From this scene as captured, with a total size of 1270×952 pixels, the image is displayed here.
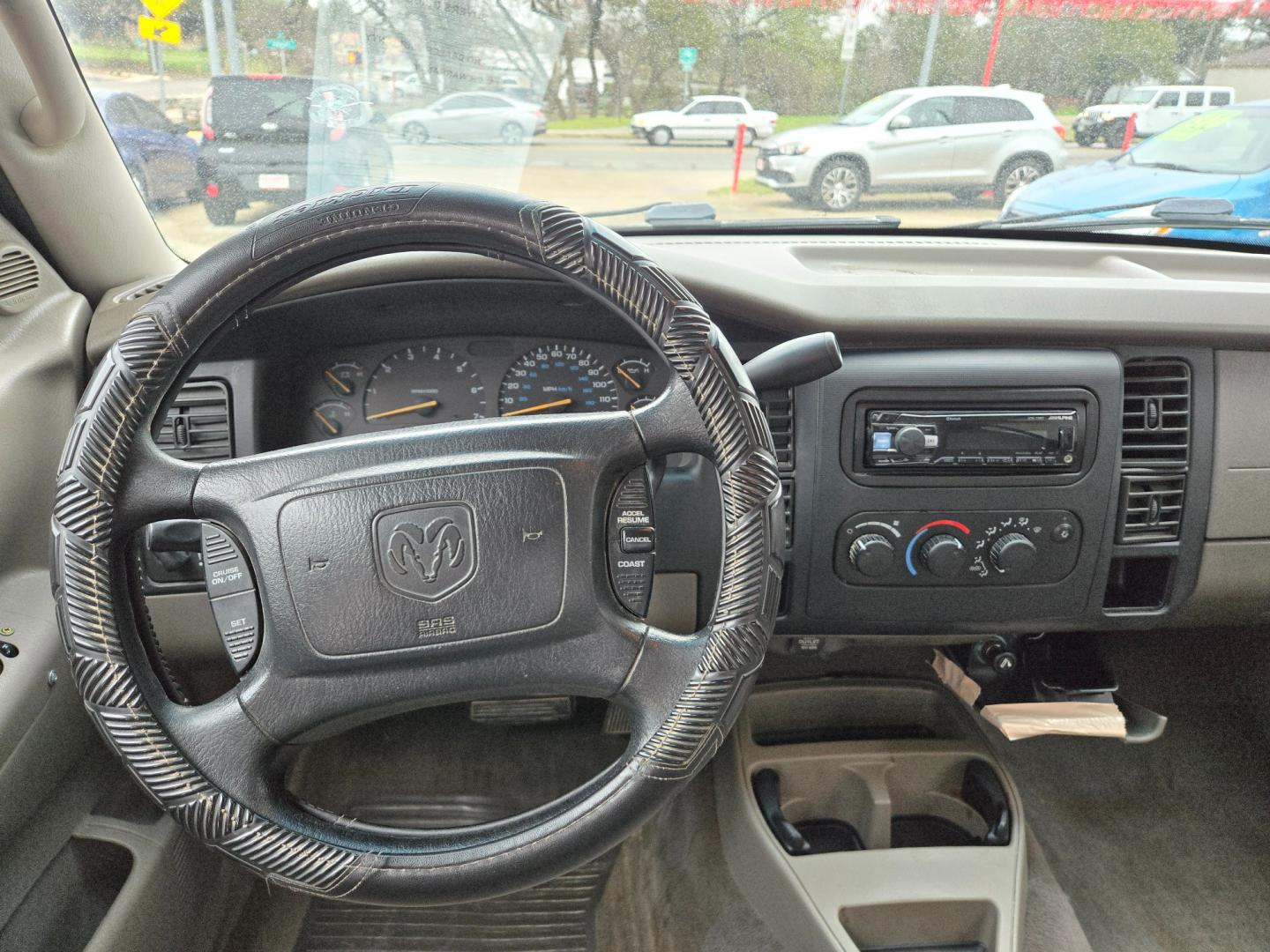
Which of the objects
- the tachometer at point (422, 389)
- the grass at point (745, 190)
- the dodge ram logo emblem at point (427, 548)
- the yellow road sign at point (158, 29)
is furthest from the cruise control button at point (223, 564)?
the grass at point (745, 190)

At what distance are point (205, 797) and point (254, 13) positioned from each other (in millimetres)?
1235

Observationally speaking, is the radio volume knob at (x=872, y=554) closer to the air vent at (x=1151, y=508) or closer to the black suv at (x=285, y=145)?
the air vent at (x=1151, y=508)

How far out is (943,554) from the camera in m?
1.46

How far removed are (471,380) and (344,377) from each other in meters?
0.20

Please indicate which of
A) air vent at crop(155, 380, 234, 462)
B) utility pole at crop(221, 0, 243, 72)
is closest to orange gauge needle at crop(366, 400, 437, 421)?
air vent at crop(155, 380, 234, 462)

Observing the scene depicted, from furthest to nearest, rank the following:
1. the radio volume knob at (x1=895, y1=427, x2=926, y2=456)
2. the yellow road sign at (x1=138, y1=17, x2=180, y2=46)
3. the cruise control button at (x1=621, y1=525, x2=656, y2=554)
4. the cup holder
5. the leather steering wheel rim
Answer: the cup holder < the yellow road sign at (x1=138, y1=17, x2=180, y2=46) < the radio volume knob at (x1=895, y1=427, x2=926, y2=456) < the cruise control button at (x1=621, y1=525, x2=656, y2=554) < the leather steering wheel rim

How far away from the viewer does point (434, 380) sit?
1.54 m

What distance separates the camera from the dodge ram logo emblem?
0.96 m

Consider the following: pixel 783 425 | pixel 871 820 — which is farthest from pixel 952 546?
pixel 871 820

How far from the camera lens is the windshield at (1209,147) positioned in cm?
169

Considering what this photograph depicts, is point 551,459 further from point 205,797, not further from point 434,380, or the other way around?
point 434,380

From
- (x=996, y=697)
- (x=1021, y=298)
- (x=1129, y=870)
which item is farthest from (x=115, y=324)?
(x=1129, y=870)

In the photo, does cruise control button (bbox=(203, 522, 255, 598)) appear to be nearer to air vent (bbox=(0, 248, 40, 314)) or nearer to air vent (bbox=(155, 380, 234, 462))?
air vent (bbox=(155, 380, 234, 462))

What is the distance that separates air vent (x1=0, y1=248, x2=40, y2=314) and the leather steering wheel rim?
731 millimetres
